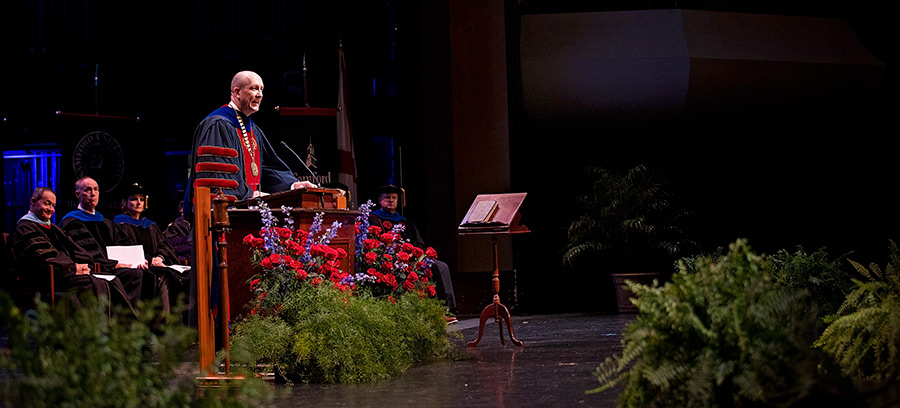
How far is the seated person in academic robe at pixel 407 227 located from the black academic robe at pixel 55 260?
2.64 m

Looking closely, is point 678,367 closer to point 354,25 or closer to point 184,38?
point 354,25

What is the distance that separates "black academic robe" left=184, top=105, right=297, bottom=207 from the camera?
510 centimetres

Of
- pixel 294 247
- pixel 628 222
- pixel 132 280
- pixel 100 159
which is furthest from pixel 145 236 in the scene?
pixel 628 222

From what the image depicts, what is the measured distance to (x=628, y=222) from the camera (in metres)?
9.09

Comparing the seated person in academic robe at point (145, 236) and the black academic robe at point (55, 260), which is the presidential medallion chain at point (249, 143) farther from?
the seated person in academic robe at point (145, 236)

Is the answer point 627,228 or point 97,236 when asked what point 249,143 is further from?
point 627,228

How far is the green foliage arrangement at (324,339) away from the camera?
4359 mm

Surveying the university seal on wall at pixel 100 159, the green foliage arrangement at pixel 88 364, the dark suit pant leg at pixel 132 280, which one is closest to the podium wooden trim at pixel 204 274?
the green foliage arrangement at pixel 88 364

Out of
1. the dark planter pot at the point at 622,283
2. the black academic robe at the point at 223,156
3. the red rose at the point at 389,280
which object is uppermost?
the black academic robe at the point at 223,156

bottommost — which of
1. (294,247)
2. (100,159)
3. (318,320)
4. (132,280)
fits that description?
(318,320)

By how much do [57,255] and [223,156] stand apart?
244cm

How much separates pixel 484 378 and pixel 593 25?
5764 mm

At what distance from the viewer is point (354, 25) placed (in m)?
10.7

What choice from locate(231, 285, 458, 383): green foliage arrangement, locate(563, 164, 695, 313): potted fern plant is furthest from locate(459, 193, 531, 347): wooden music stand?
locate(563, 164, 695, 313): potted fern plant
